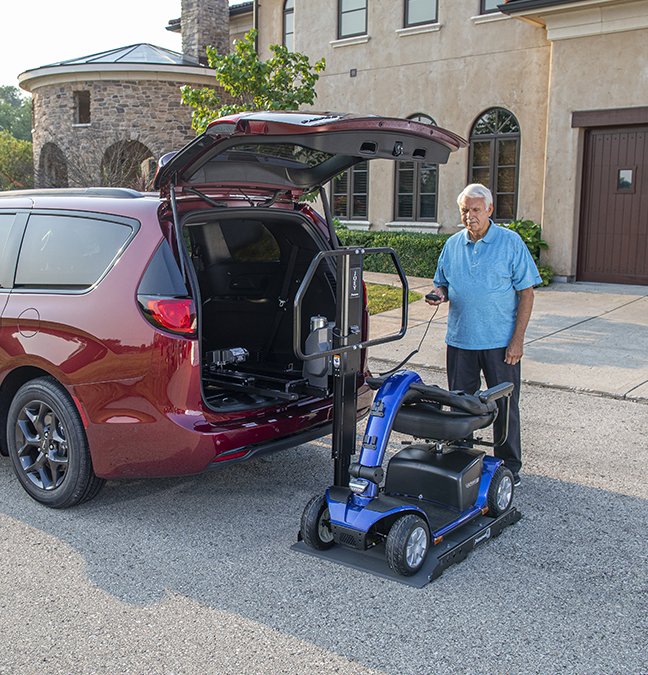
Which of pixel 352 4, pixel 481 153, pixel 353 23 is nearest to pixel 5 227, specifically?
pixel 481 153

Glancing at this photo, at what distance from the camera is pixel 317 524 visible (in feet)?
12.1

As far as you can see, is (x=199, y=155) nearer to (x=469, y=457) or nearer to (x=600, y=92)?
(x=469, y=457)

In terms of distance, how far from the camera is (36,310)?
423cm

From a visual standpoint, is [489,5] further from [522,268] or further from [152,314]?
[152,314]

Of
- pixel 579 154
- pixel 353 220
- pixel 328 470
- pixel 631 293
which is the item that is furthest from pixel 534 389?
pixel 353 220

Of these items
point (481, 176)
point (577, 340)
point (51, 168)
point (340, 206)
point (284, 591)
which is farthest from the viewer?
point (51, 168)

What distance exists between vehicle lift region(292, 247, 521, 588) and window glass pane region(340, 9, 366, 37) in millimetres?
14418

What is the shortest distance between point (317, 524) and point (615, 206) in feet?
36.7

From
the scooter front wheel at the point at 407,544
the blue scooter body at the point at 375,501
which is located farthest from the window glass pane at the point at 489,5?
the scooter front wheel at the point at 407,544

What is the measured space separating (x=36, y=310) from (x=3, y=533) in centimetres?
123

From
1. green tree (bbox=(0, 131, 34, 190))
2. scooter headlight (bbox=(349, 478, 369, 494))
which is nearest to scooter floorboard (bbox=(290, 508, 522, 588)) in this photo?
scooter headlight (bbox=(349, 478, 369, 494))

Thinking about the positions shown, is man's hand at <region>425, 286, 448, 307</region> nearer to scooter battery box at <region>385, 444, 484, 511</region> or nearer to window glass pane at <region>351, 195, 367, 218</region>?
scooter battery box at <region>385, 444, 484, 511</region>

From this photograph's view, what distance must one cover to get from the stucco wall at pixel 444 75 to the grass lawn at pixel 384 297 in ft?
11.5

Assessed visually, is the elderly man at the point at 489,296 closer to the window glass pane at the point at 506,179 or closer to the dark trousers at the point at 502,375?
the dark trousers at the point at 502,375
